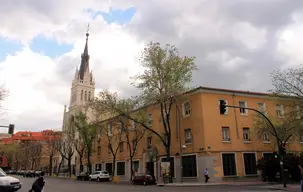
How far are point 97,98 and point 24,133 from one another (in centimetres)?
10783

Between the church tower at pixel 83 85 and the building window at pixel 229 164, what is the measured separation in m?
71.9

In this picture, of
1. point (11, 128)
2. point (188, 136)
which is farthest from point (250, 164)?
point (11, 128)

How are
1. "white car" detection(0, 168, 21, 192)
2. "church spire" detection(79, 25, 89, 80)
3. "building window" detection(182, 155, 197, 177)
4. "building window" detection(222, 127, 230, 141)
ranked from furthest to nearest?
"church spire" detection(79, 25, 89, 80), "building window" detection(222, 127, 230, 141), "building window" detection(182, 155, 197, 177), "white car" detection(0, 168, 21, 192)

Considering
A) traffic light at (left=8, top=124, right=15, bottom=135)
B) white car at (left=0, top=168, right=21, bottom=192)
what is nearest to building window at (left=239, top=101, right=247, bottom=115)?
traffic light at (left=8, top=124, right=15, bottom=135)

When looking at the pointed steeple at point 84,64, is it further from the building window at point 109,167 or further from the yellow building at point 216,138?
the yellow building at point 216,138

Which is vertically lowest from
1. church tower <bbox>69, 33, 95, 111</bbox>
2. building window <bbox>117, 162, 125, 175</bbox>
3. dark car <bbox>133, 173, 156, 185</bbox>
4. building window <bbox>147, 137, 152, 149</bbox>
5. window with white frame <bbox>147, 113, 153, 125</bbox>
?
dark car <bbox>133, 173, 156, 185</bbox>

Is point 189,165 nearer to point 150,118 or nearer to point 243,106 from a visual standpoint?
point 243,106

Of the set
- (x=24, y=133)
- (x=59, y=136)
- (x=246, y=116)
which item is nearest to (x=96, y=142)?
(x=59, y=136)

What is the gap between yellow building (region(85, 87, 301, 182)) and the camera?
33.2 meters

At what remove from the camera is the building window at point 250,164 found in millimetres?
34156

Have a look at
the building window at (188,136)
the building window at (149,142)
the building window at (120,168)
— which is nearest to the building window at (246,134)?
the building window at (188,136)

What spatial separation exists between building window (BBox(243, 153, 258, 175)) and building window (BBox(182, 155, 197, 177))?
5949 mm

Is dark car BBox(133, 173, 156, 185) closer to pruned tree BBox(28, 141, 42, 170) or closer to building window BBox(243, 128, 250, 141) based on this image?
building window BBox(243, 128, 250, 141)

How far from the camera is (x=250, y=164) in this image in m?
34.5
